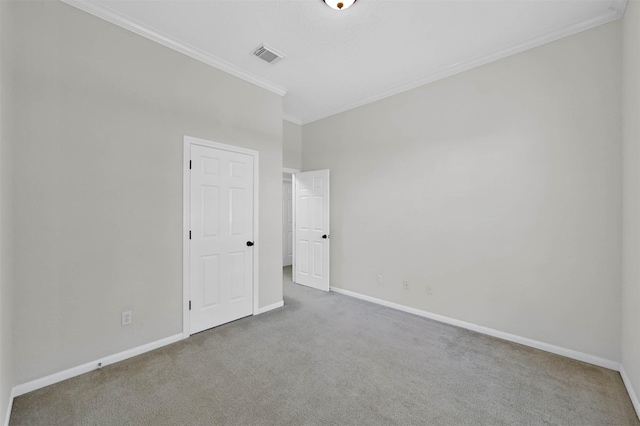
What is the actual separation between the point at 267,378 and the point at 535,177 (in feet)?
10.3

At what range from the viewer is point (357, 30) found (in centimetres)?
264

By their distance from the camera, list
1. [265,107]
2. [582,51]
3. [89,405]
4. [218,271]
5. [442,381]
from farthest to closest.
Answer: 1. [265,107]
2. [218,271]
3. [582,51]
4. [442,381]
5. [89,405]

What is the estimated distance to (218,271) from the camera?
3215 mm

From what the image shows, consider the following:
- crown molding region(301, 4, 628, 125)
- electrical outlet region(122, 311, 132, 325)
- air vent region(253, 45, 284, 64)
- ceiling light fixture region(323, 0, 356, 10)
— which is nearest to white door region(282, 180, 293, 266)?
crown molding region(301, 4, 628, 125)

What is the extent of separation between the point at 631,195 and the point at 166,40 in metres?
4.29

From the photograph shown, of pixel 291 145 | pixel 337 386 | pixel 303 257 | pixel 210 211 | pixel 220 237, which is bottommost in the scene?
pixel 337 386

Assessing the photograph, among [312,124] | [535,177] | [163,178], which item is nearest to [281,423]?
[163,178]

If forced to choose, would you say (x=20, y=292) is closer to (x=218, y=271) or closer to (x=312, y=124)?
(x=218, y=271)

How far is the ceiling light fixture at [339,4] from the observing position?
2.20 m

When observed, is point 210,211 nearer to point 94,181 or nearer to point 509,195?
point 94,181

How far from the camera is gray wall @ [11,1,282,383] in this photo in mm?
2064

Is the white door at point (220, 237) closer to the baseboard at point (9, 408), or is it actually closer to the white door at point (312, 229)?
the baseboard at point (9, 408)

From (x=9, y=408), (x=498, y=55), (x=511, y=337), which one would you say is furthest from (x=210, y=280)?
(x=498, y=55)

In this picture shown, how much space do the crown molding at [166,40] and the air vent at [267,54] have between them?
16.6 inches
